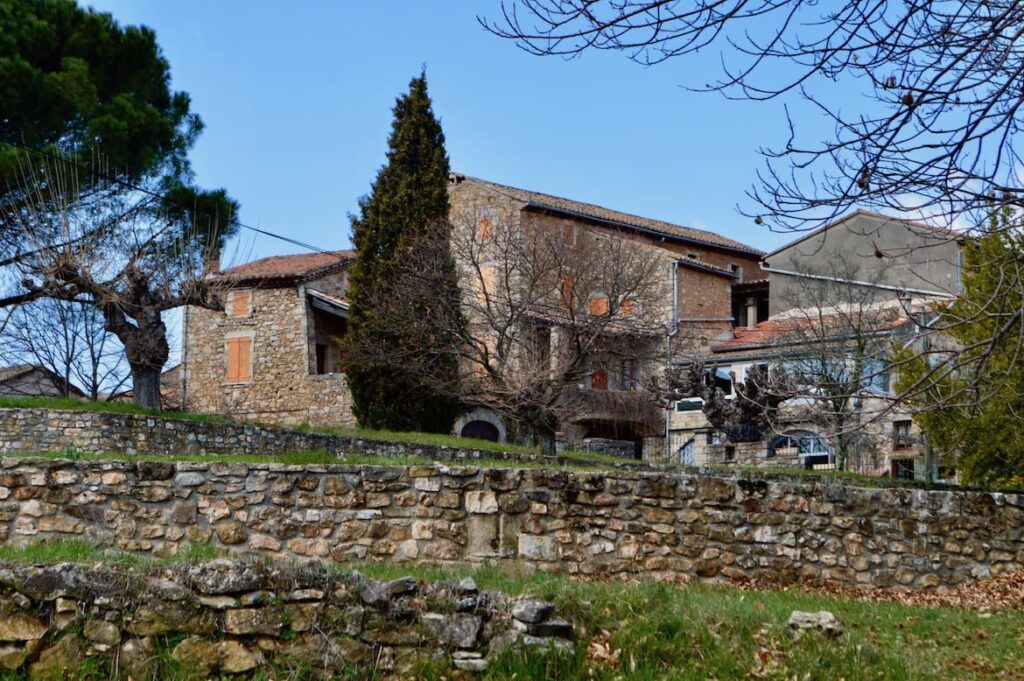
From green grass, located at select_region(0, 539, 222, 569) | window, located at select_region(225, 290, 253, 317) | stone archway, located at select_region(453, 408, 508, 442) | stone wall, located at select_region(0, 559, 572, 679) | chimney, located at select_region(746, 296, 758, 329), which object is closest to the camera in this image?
stone wall, located at select_region(0, 559, 572, 679)

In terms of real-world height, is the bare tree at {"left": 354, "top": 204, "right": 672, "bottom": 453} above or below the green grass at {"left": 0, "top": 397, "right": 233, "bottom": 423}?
above

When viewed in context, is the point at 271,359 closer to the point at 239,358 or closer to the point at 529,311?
the point at 239,358

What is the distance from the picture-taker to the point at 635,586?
27.5 ft

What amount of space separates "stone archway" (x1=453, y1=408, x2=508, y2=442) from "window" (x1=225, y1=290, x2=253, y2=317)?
799 centimetres

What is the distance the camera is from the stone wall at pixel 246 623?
638cm

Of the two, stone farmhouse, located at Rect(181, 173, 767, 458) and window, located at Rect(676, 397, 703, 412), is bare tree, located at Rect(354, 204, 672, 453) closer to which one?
stone farmhouse, located at Rect(181, 173, 767, 458)

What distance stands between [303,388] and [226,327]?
157 inches

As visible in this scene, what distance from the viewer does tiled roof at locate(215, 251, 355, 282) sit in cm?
3412

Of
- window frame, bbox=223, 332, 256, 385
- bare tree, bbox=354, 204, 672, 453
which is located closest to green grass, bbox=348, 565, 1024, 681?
bare tree, bbox=354, 204, 672, 453

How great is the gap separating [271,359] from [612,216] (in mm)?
14174

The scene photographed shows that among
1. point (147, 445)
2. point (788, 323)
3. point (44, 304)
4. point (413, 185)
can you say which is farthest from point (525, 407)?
point (44, 304)

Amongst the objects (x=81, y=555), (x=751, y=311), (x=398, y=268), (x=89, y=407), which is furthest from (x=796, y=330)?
(x=81, y=555)

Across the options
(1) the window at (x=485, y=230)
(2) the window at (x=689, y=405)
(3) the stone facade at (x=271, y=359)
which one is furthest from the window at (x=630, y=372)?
(3) the stone facade at (x=271, y=359)

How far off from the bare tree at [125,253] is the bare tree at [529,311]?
5025 mm
